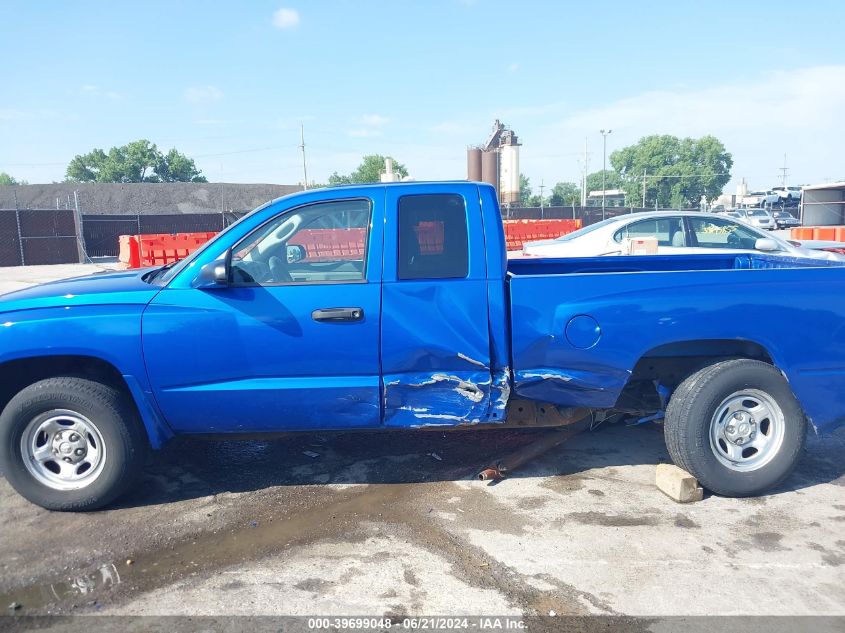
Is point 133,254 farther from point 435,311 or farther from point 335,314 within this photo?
point 435,311

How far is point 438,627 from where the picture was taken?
2.90 m

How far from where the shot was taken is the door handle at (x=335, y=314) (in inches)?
A: 151

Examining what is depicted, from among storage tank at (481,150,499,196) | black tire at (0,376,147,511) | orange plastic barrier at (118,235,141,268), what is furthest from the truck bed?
storage tank at (481,150,499,196)

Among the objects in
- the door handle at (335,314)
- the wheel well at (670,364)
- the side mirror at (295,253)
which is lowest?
the wheel well at (670,364)

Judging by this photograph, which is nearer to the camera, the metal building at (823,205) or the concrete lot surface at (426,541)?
the concrete lot surface at (426,541)

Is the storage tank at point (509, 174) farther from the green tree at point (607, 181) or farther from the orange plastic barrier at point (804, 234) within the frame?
the green tree at point (607, 181)

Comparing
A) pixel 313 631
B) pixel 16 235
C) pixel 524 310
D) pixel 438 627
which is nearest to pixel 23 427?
pixel 313 631

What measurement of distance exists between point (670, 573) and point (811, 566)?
76cm

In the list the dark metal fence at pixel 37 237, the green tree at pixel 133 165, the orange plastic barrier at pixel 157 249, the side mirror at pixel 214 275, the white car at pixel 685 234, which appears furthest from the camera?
the green tree at pixel 133 165

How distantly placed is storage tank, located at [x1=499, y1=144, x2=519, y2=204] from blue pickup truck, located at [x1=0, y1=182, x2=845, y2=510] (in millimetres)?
47240

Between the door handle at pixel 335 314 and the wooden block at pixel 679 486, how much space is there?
229 cm

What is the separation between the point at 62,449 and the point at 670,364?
3951 mm

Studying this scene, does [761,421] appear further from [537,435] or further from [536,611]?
[536,611]

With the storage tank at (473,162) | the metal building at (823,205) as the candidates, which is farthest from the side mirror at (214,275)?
the storage tank at (473,162)
